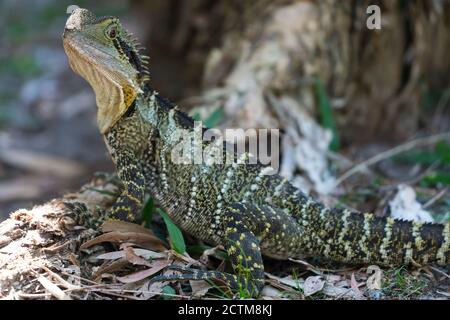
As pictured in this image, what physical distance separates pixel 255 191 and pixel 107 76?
5.66 feet

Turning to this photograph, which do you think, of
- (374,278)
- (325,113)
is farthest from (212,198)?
(325,113)

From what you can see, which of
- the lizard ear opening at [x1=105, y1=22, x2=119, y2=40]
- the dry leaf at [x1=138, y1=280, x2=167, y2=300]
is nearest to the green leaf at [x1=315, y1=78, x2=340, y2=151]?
the lizard ear opening at [x1=105, y1=22, x2=119, y2=40]

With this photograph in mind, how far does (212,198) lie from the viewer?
5.26 metres

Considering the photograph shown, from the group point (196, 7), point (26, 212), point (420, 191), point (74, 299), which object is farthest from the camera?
point (196, 7)

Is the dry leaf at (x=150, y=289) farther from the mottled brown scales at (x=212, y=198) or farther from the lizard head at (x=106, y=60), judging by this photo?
the lizard head at (x=106, y=60)

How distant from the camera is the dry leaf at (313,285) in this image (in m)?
4.68

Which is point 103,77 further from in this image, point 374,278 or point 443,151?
point 443,151

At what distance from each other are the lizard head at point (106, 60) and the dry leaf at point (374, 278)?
8.80 feet

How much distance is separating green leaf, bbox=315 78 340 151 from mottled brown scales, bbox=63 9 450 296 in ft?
9.32

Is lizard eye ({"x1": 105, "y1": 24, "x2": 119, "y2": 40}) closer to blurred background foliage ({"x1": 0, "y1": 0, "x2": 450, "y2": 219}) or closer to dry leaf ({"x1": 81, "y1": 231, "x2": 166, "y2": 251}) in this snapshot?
dry leaf ({"x1": 81, "y1": 231, "x2": 166, "y2": 251})

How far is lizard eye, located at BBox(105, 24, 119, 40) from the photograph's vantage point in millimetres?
5152

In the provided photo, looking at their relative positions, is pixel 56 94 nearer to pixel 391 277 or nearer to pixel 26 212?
pixel 26 212
